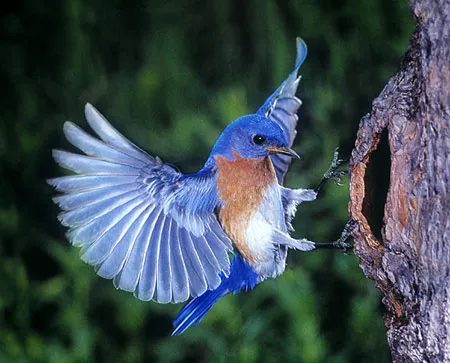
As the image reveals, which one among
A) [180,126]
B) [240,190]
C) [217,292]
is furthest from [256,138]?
[180,126]

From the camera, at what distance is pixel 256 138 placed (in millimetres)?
1455

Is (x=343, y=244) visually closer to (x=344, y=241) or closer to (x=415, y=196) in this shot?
(x=344, y=241)

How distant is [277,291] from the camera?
8.36 feet

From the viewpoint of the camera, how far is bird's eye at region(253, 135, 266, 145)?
4.75ft

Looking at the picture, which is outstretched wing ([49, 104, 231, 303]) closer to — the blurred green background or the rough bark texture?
the rough bark texture

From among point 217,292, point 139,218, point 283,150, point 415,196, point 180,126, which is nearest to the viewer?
point 415,196

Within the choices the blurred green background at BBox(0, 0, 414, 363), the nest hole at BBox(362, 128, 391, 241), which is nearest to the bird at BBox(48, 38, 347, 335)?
the nest hole at BBox(362, 128, 391, 241)

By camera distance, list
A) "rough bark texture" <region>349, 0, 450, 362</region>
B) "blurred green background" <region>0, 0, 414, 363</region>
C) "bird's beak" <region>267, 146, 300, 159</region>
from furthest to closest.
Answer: "blurred green background" <region>0, 0, 414, 363</region> < "bird's beak" <region>267, 146, 300, 159</region> < "rough bark texture" <region>349, 0, 450, 362</region>

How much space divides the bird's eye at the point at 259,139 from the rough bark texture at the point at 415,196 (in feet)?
0.58

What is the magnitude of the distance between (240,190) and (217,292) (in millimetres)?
282

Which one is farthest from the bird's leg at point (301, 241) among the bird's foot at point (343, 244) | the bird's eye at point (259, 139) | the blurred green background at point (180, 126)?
the blurred green background at point (180, 126)

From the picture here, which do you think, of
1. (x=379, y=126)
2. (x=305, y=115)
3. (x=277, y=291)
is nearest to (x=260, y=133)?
(x=379, y=126)

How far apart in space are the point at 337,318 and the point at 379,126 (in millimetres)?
1543

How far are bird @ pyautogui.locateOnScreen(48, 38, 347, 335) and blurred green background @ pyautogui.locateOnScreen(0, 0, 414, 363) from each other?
0.94 meters
